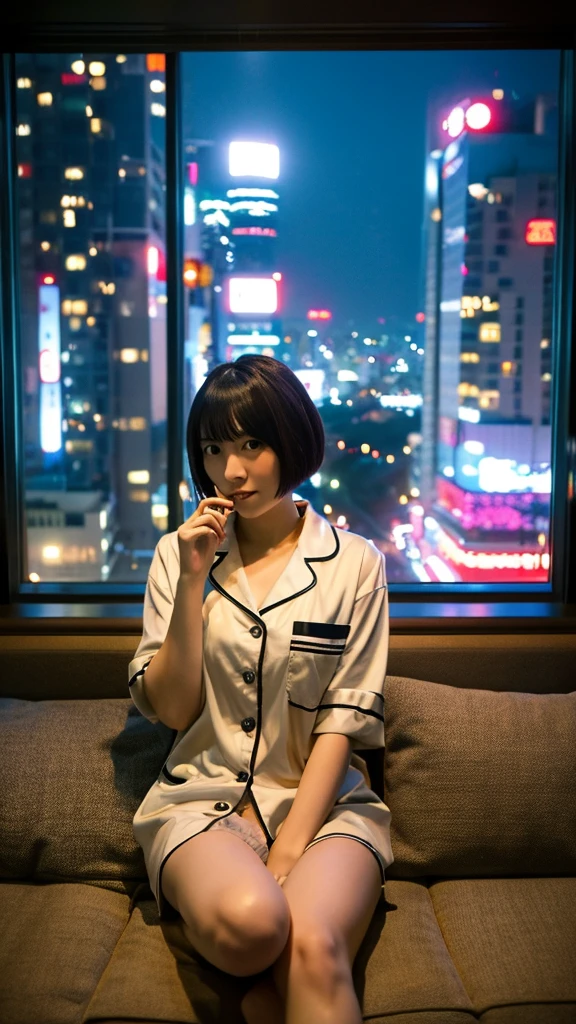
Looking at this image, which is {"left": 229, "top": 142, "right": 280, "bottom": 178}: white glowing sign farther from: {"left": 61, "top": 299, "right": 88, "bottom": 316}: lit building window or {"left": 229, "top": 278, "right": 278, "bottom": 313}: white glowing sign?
{"left": 61, "top": 299, "right": 88, "bottom": 316}: lit building window

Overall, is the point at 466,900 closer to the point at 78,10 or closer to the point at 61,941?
the point at 61,941

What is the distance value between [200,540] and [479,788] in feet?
2.80

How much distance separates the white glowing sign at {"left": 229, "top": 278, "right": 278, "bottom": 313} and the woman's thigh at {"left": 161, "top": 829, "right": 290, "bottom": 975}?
69.1 inches

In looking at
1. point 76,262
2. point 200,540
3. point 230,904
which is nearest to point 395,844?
point 230,904

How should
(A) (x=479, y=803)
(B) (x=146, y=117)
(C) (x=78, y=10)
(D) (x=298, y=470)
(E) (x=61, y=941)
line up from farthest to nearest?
1. (B) (x=146, y=117)
2. (C) (x=78, y=10)
3. (A) (x=479, y=803)
4. (D) (x=298, y=470)
5. (E) (x=61, y=941)

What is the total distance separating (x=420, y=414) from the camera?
116 inches

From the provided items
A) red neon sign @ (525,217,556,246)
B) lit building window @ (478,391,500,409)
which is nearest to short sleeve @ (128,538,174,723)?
lit building window @ (478,391,500,409)

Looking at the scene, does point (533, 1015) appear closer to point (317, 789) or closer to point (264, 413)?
point (317, 789)

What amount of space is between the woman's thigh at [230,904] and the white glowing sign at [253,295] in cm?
176

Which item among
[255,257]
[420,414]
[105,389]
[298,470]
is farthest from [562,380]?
[105,389]

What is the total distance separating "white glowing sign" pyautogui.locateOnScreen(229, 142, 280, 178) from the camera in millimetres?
2869

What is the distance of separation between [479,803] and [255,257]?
1761mm

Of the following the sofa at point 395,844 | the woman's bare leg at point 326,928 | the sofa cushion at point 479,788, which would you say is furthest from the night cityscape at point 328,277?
the woman's bare leg at point 326,928

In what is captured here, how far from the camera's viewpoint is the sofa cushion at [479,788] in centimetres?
203
